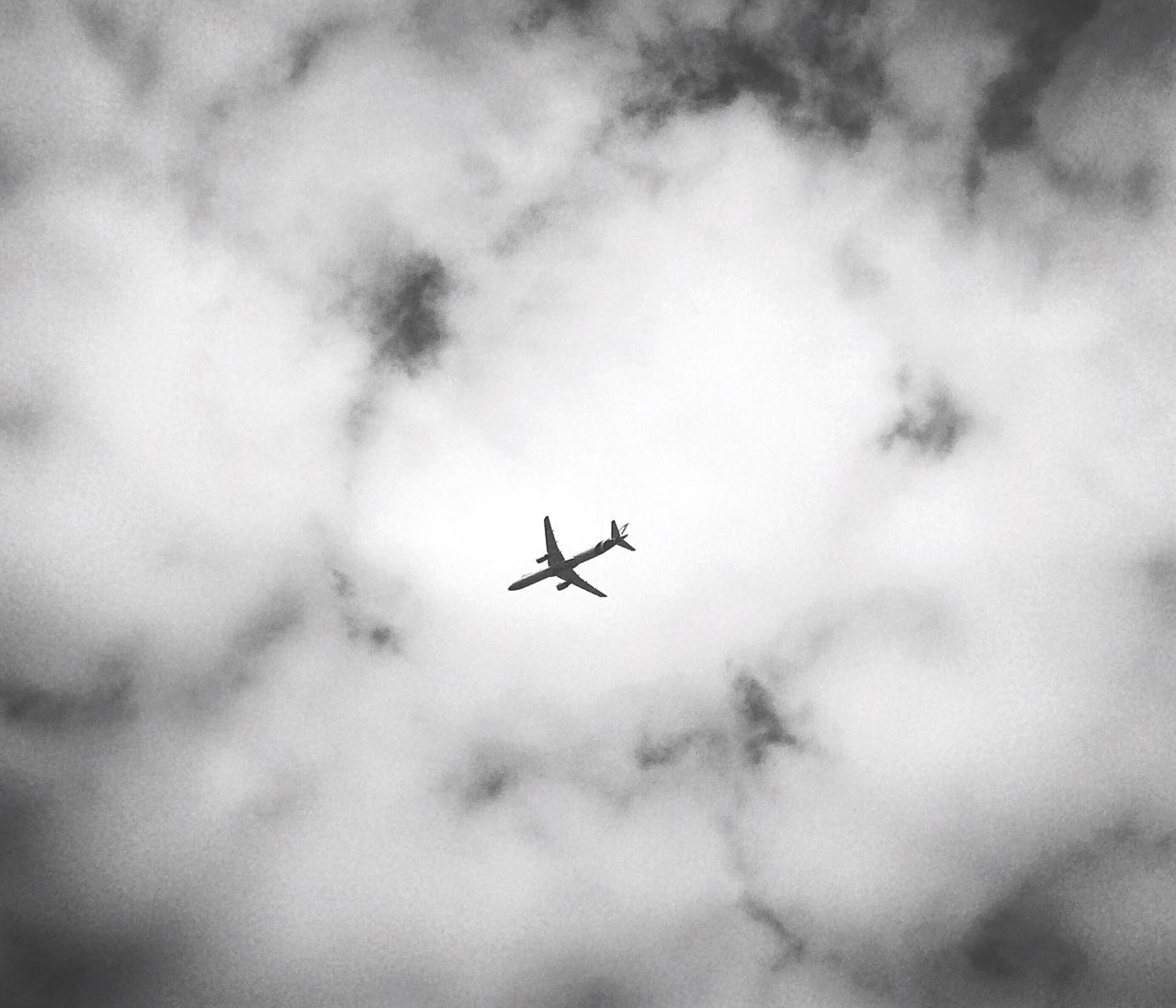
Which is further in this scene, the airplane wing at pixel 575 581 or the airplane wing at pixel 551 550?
the airplane wing at pixel 575 581

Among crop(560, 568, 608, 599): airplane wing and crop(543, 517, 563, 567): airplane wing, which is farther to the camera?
crop(560, 568, 608, 599): airplane wing

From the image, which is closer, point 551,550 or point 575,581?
point 551,550
